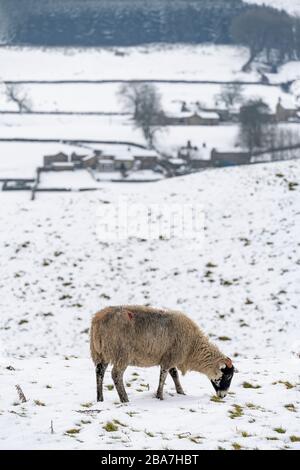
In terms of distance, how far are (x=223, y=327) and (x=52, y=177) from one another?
188 ft

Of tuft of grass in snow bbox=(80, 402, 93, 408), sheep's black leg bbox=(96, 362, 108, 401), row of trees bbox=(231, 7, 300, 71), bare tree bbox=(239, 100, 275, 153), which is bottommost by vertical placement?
tuft of grass in snow bbox=(80, 402, 93, 408)

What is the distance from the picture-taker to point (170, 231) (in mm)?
27797

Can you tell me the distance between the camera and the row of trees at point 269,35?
16676 cm

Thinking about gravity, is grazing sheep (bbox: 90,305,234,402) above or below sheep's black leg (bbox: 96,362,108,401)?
above

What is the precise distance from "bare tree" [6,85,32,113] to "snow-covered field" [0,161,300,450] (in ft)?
288

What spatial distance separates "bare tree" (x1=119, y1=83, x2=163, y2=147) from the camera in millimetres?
99562

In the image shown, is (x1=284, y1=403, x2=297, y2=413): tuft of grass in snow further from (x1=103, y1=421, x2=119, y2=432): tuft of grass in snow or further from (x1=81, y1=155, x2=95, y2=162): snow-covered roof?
(x1=81, y1=155, x2=95, y2=162): snow-covered roof

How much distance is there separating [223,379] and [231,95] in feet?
387

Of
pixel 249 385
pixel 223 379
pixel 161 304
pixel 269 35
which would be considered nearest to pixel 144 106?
pixel 269 35

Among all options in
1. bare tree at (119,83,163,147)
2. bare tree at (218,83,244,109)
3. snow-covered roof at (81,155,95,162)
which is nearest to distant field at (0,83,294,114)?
bare tree at (218,83,244,109)

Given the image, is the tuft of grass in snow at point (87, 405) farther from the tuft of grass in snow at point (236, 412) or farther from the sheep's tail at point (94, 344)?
the tuft of grass in snow at point (236, 412)

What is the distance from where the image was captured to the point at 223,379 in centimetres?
1223

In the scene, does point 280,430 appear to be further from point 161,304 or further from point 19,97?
point 19,97

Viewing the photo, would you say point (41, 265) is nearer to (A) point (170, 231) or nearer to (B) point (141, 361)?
(A) point (170, 231)
